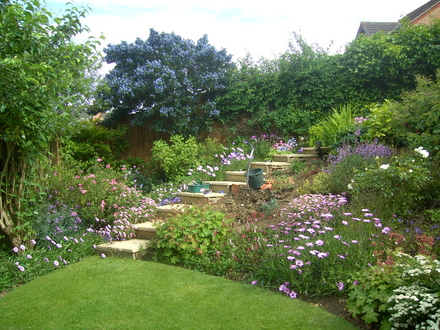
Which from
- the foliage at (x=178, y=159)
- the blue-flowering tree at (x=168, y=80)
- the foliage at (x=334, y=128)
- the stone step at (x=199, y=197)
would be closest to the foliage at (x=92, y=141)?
the blue-flowering tree at (x=168, y=80)

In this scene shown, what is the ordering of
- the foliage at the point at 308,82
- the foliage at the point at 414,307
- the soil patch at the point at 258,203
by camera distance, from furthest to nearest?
the foliage at the point at 308,82 < the soil patch at the point at 258,203 < the foliage at the point at 414,307

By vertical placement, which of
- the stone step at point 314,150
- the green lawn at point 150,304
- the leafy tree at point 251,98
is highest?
the leafy tree at point 251,98

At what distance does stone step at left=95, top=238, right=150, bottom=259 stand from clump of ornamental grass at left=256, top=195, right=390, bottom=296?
1849mm

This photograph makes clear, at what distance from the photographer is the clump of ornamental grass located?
3549mm

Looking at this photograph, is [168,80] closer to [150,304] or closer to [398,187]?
[398,187]

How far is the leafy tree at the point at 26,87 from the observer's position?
3.86 metres

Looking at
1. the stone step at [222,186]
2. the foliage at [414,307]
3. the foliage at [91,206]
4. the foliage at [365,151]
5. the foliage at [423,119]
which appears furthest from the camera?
the stone step at [222,186]

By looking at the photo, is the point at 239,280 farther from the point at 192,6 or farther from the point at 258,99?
the point at 258,99

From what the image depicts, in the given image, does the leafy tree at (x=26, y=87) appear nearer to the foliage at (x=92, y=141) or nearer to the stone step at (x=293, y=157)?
the foliage at (x=92, y=141)

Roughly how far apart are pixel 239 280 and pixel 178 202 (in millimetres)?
2980

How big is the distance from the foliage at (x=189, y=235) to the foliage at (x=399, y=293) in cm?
196

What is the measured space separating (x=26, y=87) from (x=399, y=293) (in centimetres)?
409

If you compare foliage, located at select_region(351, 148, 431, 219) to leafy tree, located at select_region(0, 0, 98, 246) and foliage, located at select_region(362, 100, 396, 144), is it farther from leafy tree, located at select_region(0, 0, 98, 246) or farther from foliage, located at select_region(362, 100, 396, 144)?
leafy tree, located at select_region(0, 0, 98, 246)

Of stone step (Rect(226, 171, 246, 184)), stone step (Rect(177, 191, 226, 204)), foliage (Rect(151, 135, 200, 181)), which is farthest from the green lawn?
foliage (Rect(151, 135, 200, 181))
